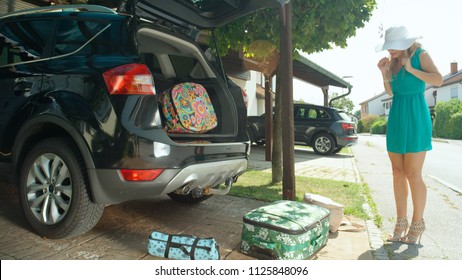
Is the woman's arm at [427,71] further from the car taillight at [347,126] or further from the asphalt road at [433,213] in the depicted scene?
the car taillight at [347,126]

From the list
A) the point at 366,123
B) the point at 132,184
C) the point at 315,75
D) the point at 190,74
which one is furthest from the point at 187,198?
the point at 366,123

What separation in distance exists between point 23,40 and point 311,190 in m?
3.99

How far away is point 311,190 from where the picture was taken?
524cm

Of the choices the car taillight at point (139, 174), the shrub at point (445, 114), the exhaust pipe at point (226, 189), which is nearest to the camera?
the car taillight at point (139, 174)

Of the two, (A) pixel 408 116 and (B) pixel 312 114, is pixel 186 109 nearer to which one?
(A) pixel 408 116

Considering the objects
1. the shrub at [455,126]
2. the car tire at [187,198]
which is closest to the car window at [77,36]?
the car tire at [187,198]

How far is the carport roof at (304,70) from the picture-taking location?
12.4 m

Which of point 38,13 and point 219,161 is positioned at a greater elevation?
point 38,13

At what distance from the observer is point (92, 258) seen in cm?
250

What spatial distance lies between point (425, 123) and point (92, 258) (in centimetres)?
279

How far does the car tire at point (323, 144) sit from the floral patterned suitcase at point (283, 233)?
358 inches

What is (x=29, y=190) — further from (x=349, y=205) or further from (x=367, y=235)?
(x=349, y=205)

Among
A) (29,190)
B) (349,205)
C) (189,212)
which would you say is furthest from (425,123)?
(29,190)

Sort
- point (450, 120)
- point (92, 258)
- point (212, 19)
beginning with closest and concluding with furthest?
point (92, 258) → point (212, 19) → point (450, 120)
